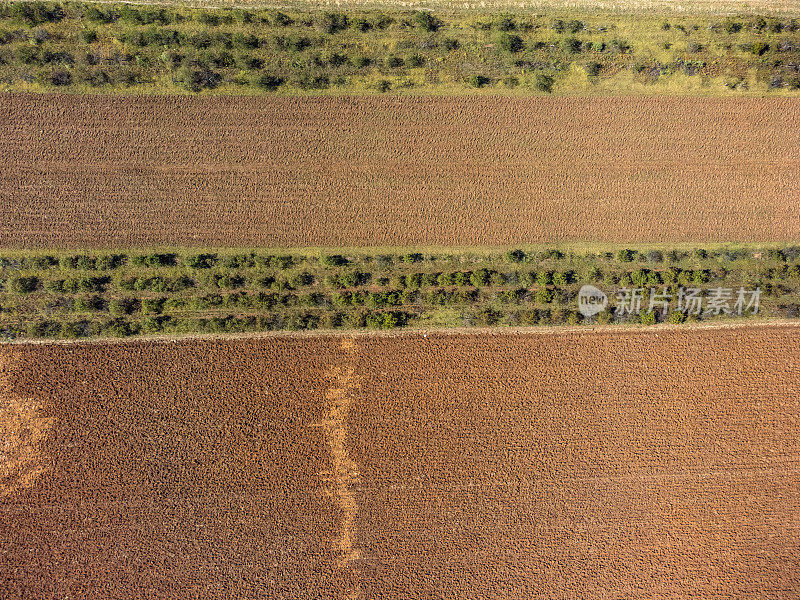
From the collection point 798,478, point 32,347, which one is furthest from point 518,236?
point 32,347

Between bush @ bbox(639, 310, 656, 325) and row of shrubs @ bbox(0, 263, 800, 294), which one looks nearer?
row of shrubs @ bbox(0, 263, 800, 294)

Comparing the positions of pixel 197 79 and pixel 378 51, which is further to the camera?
pixel 378 51

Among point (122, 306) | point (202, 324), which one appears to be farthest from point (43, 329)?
point (202, 324)

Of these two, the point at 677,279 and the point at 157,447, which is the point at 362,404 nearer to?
the point at 157,447

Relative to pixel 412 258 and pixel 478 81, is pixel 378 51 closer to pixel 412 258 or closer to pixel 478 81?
pixel 478 81

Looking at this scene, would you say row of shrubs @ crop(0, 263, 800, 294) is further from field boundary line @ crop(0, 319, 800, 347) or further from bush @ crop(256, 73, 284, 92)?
bush @ crop(256, 73, 284, 92)

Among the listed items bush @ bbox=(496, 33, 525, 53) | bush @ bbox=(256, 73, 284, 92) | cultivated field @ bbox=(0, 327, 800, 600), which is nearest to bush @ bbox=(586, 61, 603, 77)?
bush @ bbox=(496, 33, 525, 53)
